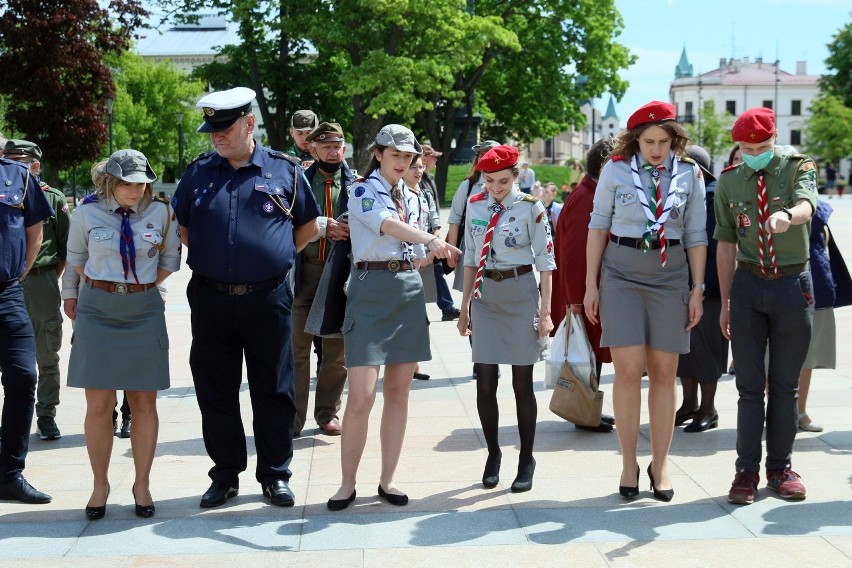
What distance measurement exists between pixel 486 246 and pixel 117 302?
1901 mm

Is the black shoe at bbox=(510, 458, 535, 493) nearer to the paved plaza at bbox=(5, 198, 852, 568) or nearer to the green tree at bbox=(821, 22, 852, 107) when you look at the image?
the paved plaza at bbox=(5, 198, 852, 568)

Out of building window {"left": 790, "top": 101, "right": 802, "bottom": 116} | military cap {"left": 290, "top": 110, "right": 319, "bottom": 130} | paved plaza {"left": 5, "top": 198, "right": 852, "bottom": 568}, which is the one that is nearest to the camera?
paved plaza {"left": 5, "top": 198, "right": 852, "bottom": 568}

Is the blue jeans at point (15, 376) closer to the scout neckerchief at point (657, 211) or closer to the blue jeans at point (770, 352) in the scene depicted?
the scout neckerchief at point (657, 211)

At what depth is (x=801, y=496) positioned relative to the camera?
564cm

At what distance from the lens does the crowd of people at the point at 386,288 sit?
5598 millimetres

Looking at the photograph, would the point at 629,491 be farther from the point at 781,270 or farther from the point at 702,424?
the point at 702,424

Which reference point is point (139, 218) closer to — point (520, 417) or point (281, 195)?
point (281, 195)

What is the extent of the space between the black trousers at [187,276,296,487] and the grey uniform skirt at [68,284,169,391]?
0.24 metres

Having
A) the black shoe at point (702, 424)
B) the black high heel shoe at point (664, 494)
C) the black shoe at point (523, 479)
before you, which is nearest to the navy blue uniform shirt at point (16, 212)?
the black shoe at point (523, 479)

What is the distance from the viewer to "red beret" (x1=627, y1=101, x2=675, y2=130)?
5629 millimetres

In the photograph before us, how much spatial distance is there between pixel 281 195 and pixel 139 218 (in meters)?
0.71

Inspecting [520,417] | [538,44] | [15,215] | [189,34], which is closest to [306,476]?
[520,417]

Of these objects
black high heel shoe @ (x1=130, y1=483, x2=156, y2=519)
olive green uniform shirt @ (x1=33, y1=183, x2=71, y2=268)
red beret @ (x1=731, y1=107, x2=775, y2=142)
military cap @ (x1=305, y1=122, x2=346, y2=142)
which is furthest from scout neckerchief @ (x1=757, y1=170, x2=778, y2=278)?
olive green uniform shirt @ (x1=33, y1=183, x2=71, y2=268)

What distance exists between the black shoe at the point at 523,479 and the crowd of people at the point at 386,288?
0.4 inches
